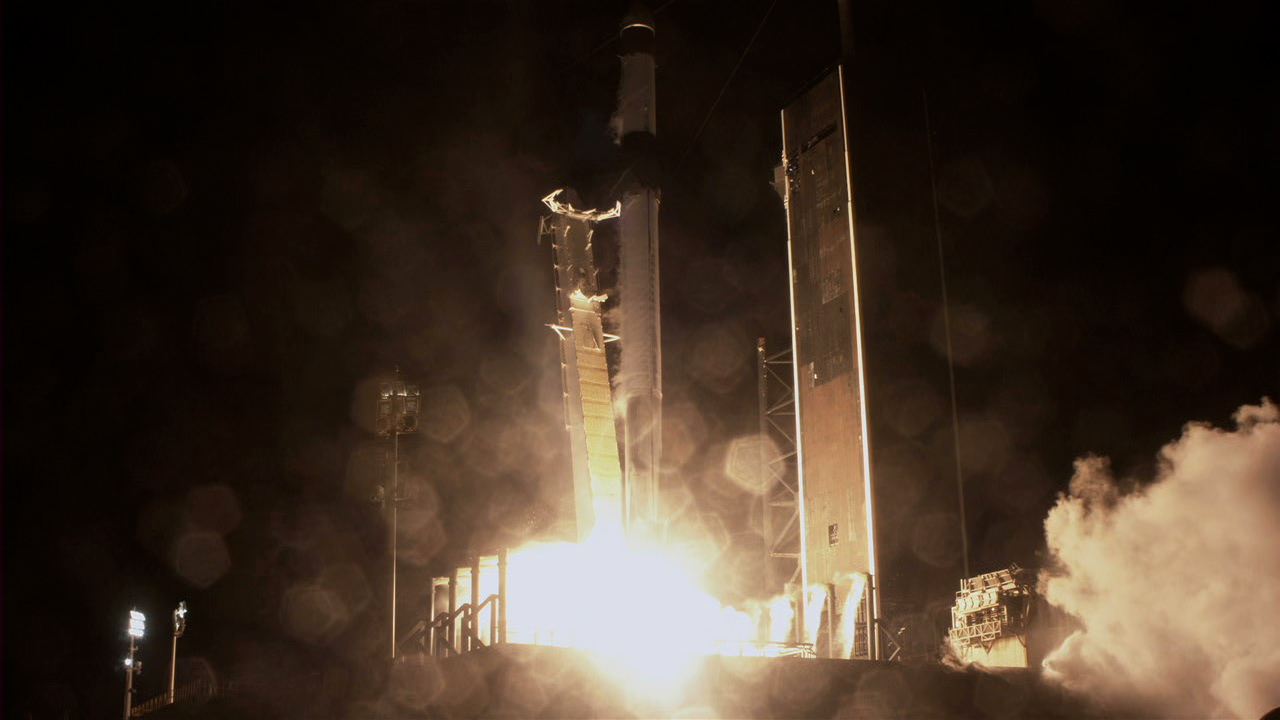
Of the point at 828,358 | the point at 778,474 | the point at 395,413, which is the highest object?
the point at 828,358

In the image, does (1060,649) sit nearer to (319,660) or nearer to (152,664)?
(319,660)

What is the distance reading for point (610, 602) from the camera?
2042cm

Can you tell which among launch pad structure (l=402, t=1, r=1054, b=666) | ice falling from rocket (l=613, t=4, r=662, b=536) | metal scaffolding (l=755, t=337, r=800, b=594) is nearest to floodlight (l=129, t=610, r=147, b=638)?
launch pad structure (l=402, t=1, r=1054, b=666)

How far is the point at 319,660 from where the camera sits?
102 feet

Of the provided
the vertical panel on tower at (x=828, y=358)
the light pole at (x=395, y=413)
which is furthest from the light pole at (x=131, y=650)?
the vertical panel on tower at (x=828, y=358)

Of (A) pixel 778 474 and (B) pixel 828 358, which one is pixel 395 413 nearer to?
(A) pixel 778 474

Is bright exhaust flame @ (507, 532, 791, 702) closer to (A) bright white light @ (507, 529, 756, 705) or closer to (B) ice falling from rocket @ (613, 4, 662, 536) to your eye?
(A) bright white light @ (507, 529, 756, 705)

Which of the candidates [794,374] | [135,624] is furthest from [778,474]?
[135,624]

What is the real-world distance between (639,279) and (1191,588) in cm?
1086

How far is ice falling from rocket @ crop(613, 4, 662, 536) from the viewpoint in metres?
21.0

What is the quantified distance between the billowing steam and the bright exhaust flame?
5.42 meters

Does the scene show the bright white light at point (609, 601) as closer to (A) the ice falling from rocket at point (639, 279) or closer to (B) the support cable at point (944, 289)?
(A) the ice falling from rocket at point (639, 279)

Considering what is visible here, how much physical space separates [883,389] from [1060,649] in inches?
261

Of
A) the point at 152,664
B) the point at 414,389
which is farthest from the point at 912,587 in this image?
the point at 152,664
